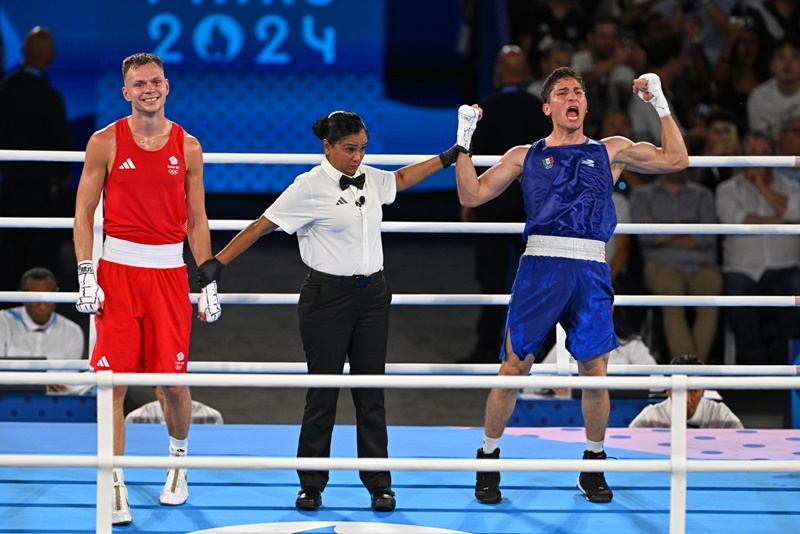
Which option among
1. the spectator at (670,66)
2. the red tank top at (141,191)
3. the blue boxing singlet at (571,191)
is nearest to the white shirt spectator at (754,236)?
the spectator at (670,66)

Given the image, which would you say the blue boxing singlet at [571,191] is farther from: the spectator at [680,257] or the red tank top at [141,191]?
the spectator at [680,257]

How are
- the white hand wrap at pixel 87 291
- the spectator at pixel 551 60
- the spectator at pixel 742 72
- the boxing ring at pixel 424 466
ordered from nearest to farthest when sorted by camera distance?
1. the boxing ring at pixel 424 466
2. the white hand wrap at pixel 87 291
3. the spectator at pixel 551 60
4. the spectator at pixel 742 72

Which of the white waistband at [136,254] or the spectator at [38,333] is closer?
the white waistband at [136,254]

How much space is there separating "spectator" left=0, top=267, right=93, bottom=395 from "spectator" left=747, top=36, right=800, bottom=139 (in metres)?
5.11

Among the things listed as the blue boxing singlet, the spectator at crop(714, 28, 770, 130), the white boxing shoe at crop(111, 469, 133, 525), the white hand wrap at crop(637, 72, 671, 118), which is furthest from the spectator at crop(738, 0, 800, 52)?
the white boxing shoe at crop(111, 469, 133, 525)

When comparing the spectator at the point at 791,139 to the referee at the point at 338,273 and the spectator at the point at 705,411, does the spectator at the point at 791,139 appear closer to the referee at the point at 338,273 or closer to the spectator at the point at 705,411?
the spectator at the point at 705,411

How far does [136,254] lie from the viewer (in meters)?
4.20

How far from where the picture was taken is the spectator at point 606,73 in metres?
9.09

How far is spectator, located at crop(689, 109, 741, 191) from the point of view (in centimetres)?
776

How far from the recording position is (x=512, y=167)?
4.44m

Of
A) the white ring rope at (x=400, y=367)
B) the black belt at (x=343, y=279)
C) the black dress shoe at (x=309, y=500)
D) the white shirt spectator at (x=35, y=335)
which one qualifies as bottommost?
the black dress shoe at (x=309, y=500)

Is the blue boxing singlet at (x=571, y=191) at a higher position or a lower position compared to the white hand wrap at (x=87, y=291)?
higher

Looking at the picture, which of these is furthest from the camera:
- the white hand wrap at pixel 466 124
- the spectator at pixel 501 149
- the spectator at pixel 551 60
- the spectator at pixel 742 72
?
the spectator at pixel 742 72

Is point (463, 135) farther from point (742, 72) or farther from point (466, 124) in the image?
point (742, 72)
